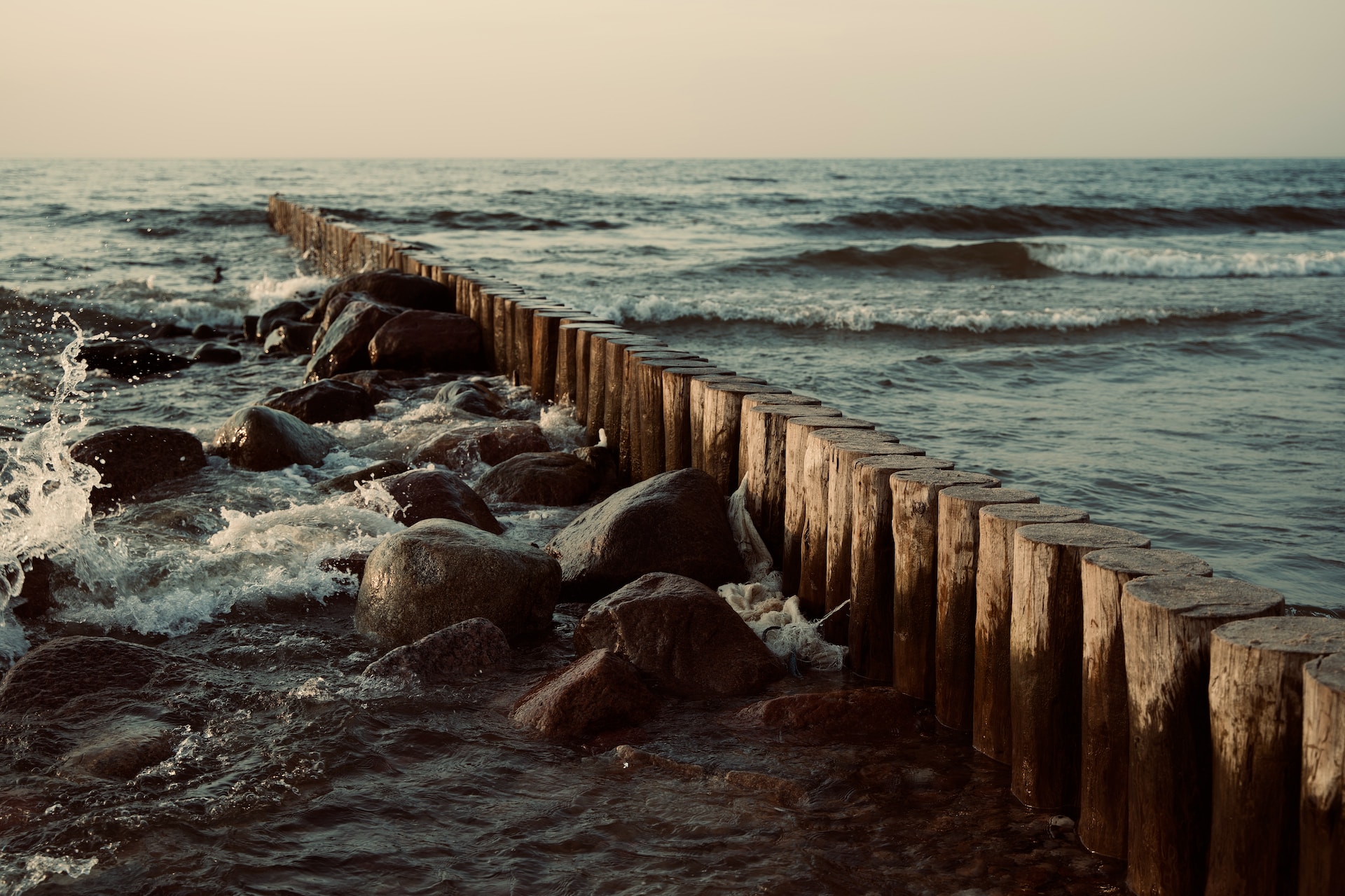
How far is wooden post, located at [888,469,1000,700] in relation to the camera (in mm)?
4070

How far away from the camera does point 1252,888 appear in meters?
2.67

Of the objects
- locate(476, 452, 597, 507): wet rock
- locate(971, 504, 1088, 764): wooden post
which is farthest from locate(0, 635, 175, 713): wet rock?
locate(971, 504, 1088, 764): wooden post

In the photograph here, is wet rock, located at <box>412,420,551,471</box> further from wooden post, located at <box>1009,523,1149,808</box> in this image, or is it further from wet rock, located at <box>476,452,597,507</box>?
wooden post, located at <box>1009,523,1149,808</box>

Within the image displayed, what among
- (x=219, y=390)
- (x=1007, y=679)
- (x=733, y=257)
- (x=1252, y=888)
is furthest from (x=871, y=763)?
(x=733, y=257)

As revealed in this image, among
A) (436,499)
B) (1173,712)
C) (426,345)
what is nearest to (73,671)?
(436,499)

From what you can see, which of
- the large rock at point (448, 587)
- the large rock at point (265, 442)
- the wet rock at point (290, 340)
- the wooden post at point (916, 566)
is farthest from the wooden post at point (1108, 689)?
the wet rock at point (290, 340)

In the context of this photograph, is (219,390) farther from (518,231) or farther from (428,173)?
(428,173)

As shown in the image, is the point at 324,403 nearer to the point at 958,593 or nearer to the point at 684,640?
the point at 684,640

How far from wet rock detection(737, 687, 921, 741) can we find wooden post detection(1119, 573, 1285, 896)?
46.1 inches

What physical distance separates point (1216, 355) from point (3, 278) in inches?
797

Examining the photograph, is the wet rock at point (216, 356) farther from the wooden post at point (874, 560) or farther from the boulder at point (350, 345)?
the wooden post at point (874, 560)

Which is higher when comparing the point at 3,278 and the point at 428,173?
the point at 428,173

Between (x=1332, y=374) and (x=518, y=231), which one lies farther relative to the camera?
(x=518, y=231)

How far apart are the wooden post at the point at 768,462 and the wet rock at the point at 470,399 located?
3.89 meters
